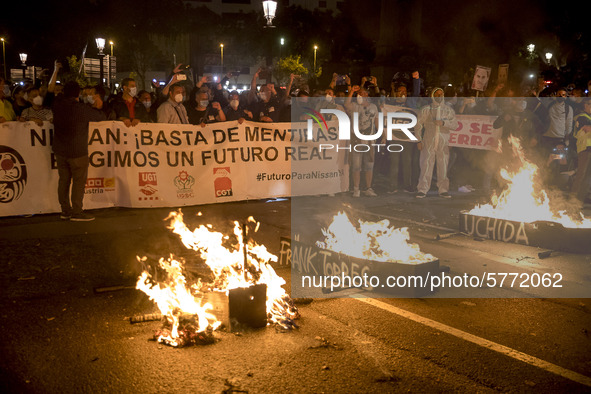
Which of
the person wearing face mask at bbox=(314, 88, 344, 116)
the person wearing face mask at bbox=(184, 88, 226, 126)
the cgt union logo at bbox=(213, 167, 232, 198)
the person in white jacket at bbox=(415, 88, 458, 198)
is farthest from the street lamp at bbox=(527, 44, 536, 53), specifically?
the cgt union logo at bbox=(213, 167, 232, 198)

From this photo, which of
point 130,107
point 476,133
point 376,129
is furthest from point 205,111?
point 476,133

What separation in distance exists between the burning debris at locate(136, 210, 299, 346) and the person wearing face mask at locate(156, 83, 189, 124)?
231 inches

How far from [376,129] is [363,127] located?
1.18ft

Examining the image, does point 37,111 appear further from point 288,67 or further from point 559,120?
point 288,67

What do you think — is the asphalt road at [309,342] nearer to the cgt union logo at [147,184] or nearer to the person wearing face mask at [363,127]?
the cgt union logo at [147,184]

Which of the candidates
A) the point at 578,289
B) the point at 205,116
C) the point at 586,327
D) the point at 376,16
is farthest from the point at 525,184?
the point at 376,16

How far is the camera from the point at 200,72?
3142 inches

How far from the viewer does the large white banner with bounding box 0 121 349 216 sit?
1002cm

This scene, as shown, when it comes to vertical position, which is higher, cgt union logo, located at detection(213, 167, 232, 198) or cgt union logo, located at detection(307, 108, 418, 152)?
cgt union logo, located at detection(307, 108, 418, 152)

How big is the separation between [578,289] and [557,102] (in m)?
7.21

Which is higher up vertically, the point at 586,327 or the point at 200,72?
the point at 200,72

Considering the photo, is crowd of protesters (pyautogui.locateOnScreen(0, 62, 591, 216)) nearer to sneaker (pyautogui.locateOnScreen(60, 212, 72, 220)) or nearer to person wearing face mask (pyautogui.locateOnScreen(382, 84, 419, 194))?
person wearing face mask (pyautogui.locateOnScreen(382, 84, 419, 194))

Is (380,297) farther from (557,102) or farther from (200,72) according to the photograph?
(200,72)

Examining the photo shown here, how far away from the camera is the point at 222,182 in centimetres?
1145
